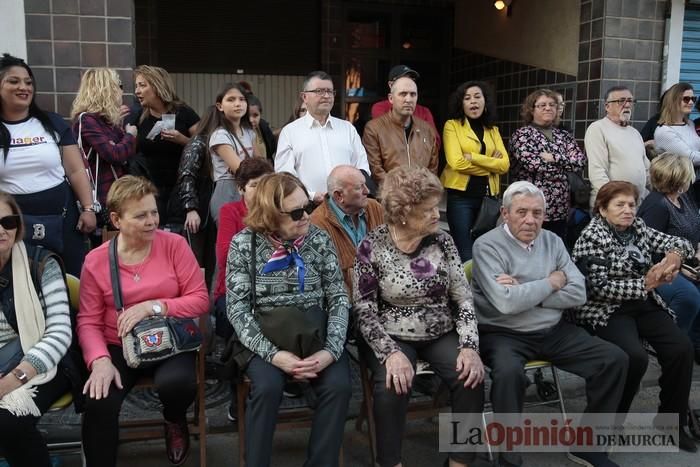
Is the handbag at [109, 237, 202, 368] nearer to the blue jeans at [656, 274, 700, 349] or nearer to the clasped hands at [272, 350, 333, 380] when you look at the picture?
the clasped hands at [272, 350, 333, 380]

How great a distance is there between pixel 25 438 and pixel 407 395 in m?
1.62

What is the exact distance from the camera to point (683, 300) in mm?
3977

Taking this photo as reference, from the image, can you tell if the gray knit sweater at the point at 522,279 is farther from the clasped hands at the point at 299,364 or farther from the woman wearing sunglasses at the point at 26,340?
the woman wearing sunglasses at the point at 26,340

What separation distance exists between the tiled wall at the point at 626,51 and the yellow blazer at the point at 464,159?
1783mm

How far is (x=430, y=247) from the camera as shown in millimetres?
3205

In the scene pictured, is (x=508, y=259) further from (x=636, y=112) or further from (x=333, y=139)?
(x=636, y=112)

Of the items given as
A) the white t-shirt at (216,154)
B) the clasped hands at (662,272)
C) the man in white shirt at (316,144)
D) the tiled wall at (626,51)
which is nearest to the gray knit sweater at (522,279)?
the clasped hands at (662,272)

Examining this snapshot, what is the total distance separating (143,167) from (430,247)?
89.8 inches

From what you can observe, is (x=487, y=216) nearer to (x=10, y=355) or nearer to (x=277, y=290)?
(x=277, y=290)

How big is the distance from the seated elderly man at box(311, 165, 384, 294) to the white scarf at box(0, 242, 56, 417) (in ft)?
4.66

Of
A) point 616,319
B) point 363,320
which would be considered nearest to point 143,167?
point 363,320

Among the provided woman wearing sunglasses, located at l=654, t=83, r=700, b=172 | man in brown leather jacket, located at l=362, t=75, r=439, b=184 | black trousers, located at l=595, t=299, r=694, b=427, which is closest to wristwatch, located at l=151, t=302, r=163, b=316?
man in brown leather jacket, located at l=362, t=75, r=439, b=184

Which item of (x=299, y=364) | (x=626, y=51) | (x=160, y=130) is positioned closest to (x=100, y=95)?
(x=160, y=130)

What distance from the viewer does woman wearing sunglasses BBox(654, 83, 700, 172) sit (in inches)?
208
